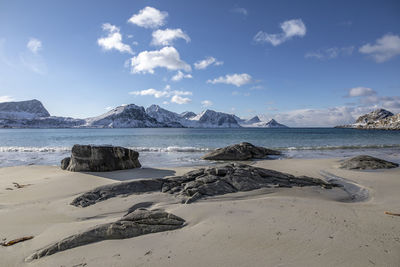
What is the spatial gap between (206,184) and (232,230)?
2783 millimetres

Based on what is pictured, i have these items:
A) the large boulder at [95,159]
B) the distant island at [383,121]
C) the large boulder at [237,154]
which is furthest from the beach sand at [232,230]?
the distant island at [383,121]

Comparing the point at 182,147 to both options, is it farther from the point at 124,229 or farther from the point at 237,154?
the point at 124,229

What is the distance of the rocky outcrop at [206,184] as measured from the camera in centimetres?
643

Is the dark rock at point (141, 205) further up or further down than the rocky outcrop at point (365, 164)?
further down

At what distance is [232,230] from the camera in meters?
4.24

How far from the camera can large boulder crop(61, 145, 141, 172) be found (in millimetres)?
11789

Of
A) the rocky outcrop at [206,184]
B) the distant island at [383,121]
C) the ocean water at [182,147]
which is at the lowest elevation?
the ocean water at [182,147]

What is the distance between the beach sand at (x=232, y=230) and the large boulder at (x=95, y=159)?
14.1 ft

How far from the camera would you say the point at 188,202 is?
5.93 meters

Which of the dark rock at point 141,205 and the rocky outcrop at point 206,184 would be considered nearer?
the dark rock at point 141,205

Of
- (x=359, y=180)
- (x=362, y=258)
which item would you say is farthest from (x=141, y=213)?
(x=359, y=180)

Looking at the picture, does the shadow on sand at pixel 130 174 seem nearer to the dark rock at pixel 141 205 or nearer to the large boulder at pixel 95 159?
the large boulder at pixel 95 159

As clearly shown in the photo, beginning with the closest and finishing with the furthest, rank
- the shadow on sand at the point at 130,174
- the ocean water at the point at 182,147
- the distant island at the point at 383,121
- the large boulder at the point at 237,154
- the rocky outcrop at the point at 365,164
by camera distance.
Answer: the shadow on sand at the point at 130,174
the rocky outcrop at the point at 365,164
the large boulder at the point at 237,154
the ocean water at the point at 182,147
the distant island at the point at 383,121

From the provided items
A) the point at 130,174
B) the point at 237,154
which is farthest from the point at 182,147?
the point at 130,174
